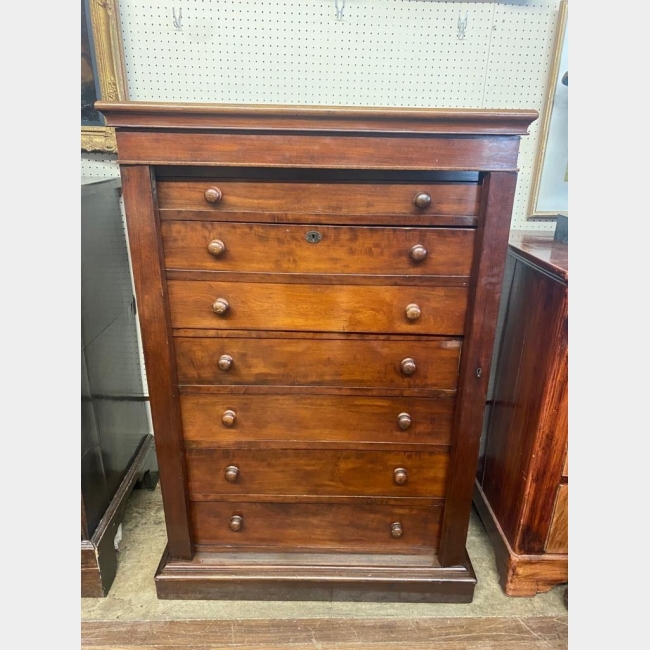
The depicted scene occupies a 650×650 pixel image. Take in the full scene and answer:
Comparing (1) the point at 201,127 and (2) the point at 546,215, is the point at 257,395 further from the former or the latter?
(2) the point at 546,215

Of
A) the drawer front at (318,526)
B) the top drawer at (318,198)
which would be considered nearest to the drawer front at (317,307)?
the top drawer at (318,198)

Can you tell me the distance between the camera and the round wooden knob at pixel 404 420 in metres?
1.36

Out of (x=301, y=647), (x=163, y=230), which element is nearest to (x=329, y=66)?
(x=163, y=230)

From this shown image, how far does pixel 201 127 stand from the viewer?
1091 millimetres

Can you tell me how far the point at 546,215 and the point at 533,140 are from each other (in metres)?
0.27

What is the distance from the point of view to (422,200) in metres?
1.16

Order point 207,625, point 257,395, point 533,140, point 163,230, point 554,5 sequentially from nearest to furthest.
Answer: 1. point 163,230
2. point 257,395
3. point 207,625
4. point 554,5
5. point 533,140

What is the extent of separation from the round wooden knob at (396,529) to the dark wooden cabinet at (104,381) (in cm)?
91

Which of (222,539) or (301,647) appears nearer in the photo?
(301,647)

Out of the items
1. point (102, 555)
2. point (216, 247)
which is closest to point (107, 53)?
point (216, 247)

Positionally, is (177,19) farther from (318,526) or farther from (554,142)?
(318,526)

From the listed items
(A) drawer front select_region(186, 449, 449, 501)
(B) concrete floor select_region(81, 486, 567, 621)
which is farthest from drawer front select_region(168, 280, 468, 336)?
(B) concrete floor select_region(81, 486, 567, 621)

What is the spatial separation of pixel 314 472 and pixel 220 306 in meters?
0.59

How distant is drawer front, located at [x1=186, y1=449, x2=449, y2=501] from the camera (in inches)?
56.1
